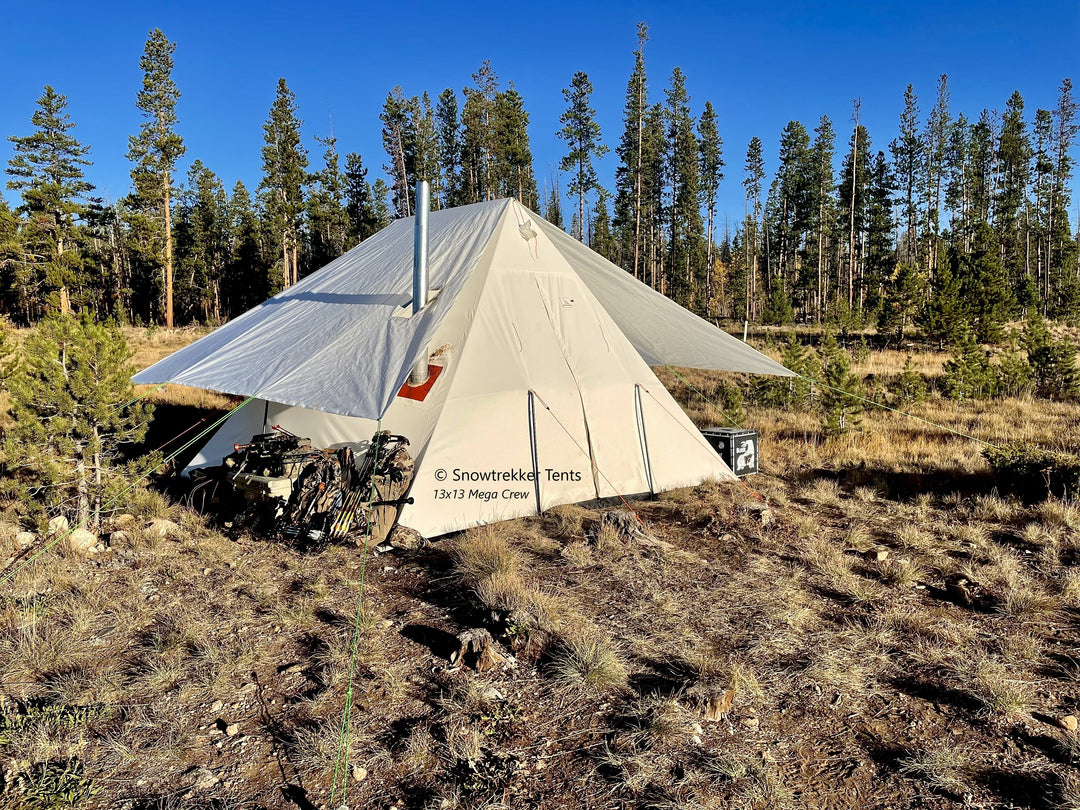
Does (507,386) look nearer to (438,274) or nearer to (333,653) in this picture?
(438,274)

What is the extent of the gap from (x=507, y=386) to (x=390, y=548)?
1958 mm

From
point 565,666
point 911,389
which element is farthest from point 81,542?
point 911,389

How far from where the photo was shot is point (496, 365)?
21.2ft

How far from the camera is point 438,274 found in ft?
20.4

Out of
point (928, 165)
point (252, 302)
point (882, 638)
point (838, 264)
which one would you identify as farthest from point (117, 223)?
point (882, 638)

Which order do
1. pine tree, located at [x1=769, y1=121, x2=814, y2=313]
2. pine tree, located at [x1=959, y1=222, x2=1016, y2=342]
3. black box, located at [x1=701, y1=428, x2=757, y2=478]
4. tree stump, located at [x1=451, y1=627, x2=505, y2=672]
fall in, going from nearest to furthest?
tree stump, located at [x1=451, y1=627, x2=505, y2=672] → black box, located at [x1=701, y1=428, x2=757, y2=478] → pine tree, located at [x1=959, y1=222, x2=1016, y2=342] → pine tree, located at [x1=769, y1=121, x2=814, y2=313]

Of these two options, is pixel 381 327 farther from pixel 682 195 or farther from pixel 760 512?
pixel 682 195

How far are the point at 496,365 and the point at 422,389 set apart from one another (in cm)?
79

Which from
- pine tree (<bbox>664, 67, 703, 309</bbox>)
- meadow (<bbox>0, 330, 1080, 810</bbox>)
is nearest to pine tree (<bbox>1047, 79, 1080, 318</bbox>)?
pine tree (<bbox>664, 67, 703, 309</bbox>)

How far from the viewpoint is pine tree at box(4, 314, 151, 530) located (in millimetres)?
5293

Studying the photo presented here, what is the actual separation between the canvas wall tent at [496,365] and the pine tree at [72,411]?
53 centimetres

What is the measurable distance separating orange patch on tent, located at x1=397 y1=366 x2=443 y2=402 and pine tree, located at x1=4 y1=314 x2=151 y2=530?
2469 millimetres

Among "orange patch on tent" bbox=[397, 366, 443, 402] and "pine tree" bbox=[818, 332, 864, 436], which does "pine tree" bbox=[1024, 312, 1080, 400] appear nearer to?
"pine tree" bbox=[818, 332, 864, 436]

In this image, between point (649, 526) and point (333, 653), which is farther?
point (649, 526)
